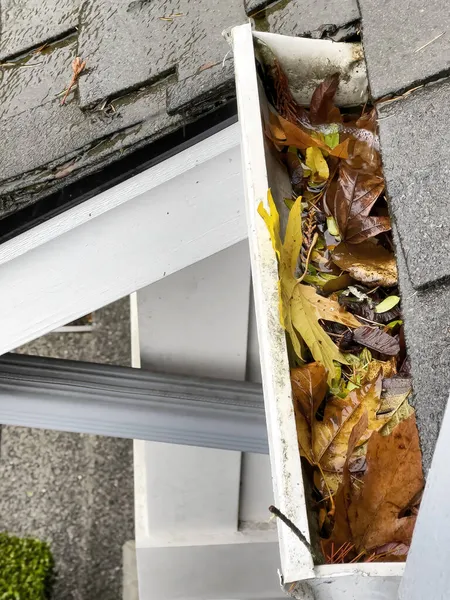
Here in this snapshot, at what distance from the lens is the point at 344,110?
1218mm

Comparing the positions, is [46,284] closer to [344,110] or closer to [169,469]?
[344,110]

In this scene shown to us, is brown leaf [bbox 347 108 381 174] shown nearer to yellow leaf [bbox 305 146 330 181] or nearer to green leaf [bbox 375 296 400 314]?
yellow leaf [bbox 305 146 330 181]

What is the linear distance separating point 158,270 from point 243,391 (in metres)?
0.55

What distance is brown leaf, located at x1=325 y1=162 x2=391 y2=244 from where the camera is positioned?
112 centimetres

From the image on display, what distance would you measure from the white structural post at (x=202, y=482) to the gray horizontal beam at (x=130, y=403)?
1.24 feet

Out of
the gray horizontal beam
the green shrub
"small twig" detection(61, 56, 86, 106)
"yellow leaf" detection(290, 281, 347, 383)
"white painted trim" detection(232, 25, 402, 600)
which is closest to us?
"white painted trim" detection(232, 25, 402, 600)

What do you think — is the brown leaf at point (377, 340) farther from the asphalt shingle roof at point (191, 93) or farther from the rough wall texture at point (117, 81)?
the rough wall texture at point (117, 81)

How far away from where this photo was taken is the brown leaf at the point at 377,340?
105 cm

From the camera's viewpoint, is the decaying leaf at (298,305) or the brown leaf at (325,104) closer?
the decaying leaf at (298,305)

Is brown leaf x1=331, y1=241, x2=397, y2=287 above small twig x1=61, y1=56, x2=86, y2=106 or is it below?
below

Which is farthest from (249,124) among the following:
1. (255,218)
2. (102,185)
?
(102,185)

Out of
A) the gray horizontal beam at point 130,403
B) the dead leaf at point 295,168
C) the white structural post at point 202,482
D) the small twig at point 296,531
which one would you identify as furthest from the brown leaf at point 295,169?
the white structural post at point 202,482

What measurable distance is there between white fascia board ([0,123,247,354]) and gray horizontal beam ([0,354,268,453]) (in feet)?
0.76

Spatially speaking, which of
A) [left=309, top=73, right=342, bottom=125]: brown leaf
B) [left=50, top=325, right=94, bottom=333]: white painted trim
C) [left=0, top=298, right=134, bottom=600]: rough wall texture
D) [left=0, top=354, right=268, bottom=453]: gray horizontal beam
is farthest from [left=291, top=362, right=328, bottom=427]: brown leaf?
[left=50, top=325, right=94, bottom=333]: white painted trim
